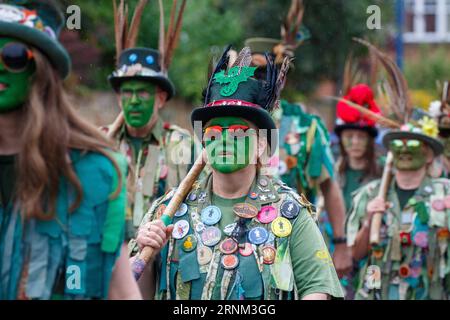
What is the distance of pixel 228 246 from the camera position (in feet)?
17.2

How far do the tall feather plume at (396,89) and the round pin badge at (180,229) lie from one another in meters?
4.34

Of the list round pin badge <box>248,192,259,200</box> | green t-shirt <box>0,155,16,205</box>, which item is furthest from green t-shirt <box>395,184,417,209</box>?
green t-shirt <box>0,155,16,205</box>

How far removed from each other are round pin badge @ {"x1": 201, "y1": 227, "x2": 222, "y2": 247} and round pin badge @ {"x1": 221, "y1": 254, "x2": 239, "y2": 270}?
95mm

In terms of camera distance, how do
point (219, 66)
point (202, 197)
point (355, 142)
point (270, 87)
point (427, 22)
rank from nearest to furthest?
point (202, 197) → point (270, 87) → point (219, 66) → point (355, 142) → point (427, 22)

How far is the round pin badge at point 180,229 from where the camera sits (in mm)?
5312

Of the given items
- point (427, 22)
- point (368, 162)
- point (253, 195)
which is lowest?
point (253, 195)

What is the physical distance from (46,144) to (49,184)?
0.42ft

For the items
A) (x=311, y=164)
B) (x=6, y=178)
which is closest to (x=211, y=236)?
(x=6, y=178)

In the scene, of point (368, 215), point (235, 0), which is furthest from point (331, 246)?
point (235, 0)

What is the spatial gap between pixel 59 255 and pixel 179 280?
57.6 inches

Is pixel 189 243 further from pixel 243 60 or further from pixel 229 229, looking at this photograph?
pixel 243 60

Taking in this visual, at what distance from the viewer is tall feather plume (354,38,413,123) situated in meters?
9.41

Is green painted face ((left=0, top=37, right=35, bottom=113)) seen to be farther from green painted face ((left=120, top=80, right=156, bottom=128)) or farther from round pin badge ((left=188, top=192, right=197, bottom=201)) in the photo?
green painted face ((left=120, top=80, right=156, bottom=128))
